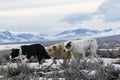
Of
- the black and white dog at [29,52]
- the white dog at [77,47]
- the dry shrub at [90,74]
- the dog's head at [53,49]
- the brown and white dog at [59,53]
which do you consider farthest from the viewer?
the black and white dog at [29,52]

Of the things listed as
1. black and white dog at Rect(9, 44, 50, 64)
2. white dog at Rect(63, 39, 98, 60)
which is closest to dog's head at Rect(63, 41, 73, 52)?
white dog at Rect(63, 39, 98, 60)

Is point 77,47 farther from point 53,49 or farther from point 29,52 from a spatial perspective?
point 29,52

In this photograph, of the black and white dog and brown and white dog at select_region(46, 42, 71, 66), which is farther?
the black and white dog

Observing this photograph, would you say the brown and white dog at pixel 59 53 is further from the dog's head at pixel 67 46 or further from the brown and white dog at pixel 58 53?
the dog's head at pixel 67 46

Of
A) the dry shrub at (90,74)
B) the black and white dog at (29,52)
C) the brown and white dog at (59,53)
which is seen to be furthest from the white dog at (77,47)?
the dry shrub at (90,74)

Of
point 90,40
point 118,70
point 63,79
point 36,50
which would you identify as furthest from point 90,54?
point 63,79

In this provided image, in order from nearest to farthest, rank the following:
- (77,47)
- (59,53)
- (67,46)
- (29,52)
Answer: (77,47) → (67,46) → (59,53) → (29,52)

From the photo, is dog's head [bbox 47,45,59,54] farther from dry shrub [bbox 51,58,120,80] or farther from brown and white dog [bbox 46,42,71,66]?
dry shrub [bbox 51,58,120,80]

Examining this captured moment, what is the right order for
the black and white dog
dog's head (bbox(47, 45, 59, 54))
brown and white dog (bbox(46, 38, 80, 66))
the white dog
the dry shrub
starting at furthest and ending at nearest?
the black and white dog
dog's head (bbox(47, 45, 59, 54))
brown and white dog (bbox(46, 38, 80, 66))
the white dog
the dry shrub

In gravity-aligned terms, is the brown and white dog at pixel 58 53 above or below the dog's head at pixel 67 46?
below

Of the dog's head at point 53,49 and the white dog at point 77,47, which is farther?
the dog's head at point 53,49

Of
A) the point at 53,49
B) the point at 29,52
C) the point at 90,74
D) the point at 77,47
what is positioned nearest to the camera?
the point at 90,74

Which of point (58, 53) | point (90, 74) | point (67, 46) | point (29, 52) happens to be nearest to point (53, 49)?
point (58, 53)

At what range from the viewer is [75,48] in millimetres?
16219
